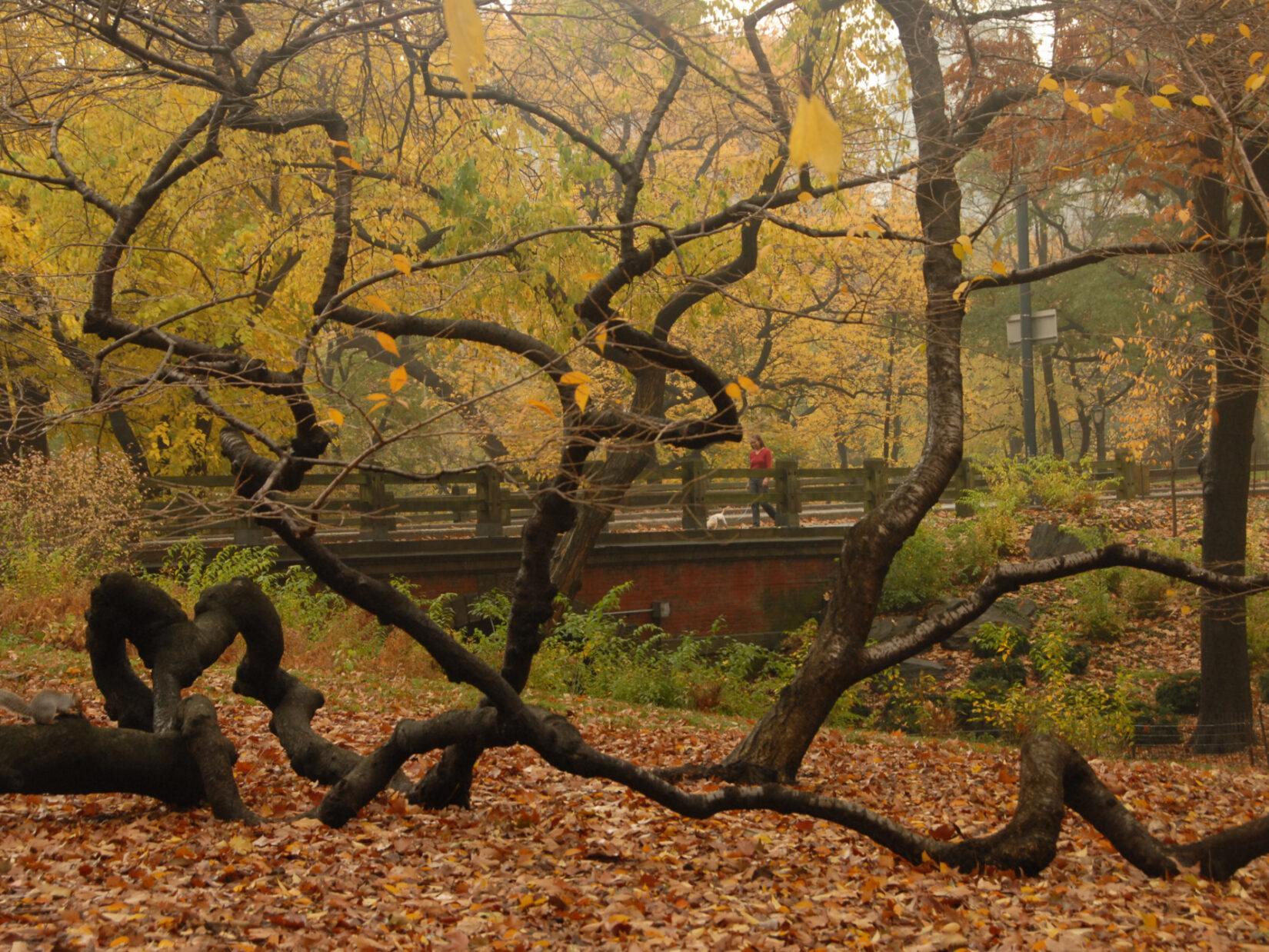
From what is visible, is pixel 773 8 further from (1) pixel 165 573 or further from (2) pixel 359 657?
(1) pixel 165 573

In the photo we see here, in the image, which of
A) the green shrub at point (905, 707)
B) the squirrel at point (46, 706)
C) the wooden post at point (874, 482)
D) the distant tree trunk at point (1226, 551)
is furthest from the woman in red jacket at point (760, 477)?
the squirrel at point (46, 706)

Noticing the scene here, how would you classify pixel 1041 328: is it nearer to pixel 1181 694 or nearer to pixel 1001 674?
pixel 1001 674

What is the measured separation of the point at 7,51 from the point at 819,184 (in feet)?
20.1

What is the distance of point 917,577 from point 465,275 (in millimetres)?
10043

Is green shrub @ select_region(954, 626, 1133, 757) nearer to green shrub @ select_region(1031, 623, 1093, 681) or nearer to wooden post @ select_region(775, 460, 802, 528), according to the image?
green shrub @ select_region(1031, 623, 1093, 681)

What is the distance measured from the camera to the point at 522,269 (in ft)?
31.4

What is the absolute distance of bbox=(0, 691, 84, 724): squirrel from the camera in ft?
14.0

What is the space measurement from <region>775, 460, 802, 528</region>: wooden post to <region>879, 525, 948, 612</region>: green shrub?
1.86 metres

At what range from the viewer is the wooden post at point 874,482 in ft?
60.5

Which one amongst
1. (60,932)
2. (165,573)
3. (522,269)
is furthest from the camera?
(165,573)

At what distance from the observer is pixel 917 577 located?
16.4m

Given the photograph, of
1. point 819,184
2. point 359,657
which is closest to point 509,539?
point 359,657

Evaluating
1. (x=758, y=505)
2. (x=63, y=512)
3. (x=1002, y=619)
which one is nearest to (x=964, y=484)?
(x=758, y=505)

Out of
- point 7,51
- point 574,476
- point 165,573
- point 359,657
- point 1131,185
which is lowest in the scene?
point 359,657
